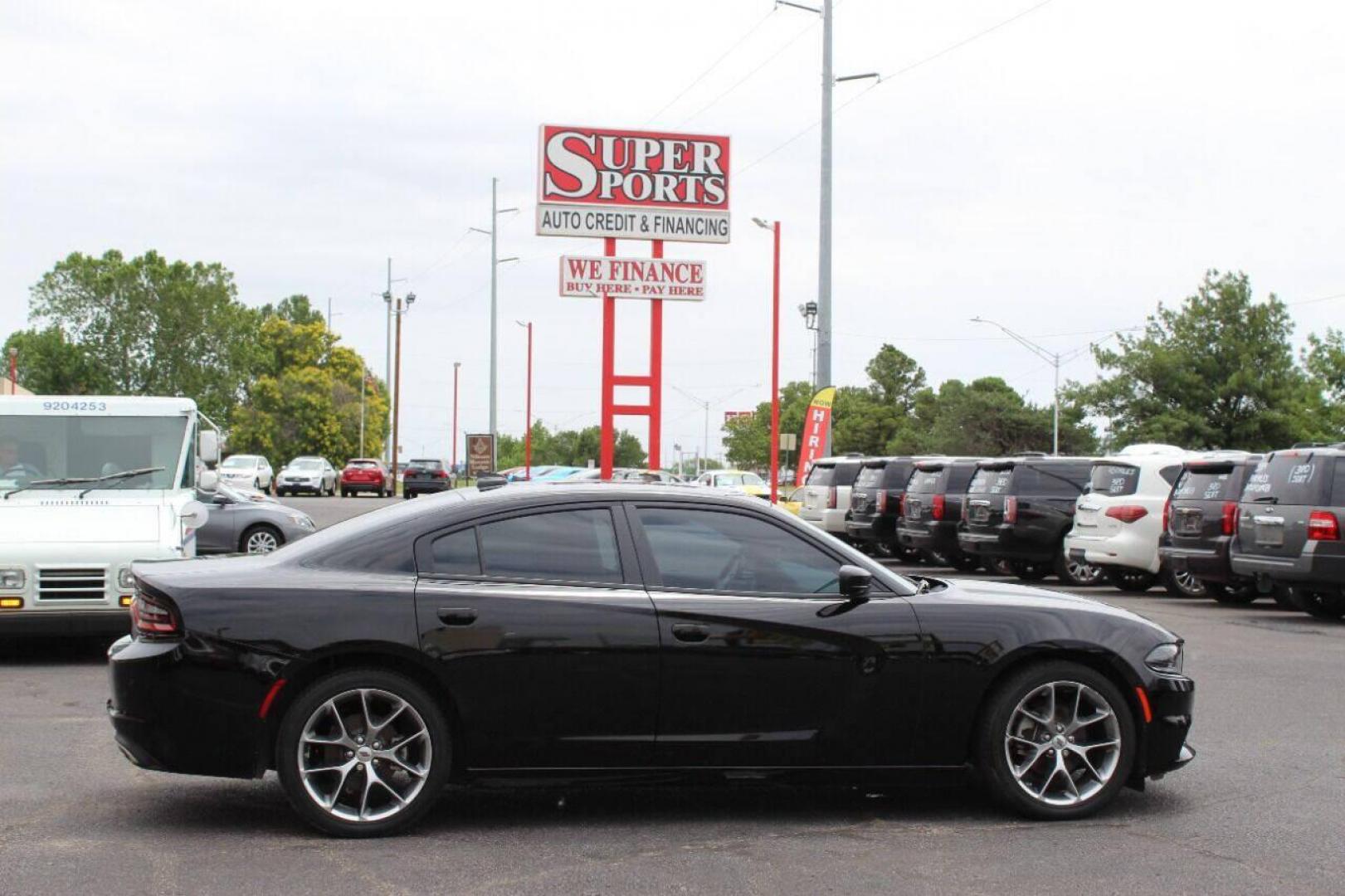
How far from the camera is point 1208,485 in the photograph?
17.3m

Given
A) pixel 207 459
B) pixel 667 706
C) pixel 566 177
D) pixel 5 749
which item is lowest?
pixel 5 749

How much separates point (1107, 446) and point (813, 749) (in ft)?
240

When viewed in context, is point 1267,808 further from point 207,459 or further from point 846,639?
point 207,459

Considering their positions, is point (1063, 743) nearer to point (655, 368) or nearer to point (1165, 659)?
point (1165, 659)

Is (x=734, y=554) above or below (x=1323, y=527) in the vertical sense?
above

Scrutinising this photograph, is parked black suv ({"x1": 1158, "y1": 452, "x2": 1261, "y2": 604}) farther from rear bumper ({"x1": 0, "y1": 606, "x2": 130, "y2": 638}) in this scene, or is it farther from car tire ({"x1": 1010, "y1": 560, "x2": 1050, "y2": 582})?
rear bumper ({"x1": 0, "y1": 606, "x2": 130, "y2": 638})

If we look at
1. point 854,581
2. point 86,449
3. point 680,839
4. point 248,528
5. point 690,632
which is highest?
point 86,449

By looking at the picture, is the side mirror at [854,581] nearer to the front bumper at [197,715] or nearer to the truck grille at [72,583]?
the front bumper at [197,715]

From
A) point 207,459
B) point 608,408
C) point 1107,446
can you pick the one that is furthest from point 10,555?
point 1107,446

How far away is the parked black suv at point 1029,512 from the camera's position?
20703mm

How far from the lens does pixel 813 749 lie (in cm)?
635

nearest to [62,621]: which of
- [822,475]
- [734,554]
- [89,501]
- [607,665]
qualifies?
[89,501]

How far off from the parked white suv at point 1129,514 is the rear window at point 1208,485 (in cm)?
110

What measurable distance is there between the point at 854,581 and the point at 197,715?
2679 millimetres
